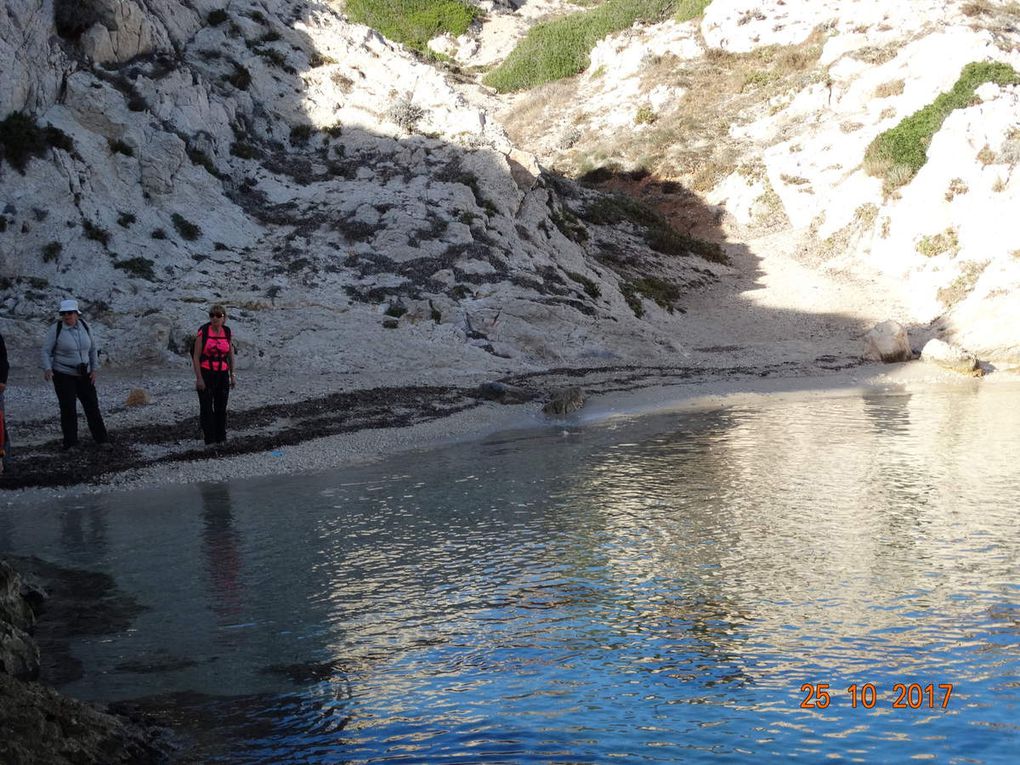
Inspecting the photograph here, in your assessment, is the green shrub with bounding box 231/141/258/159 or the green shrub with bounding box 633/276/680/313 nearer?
the green shrub with bounding box 231/141/258/159

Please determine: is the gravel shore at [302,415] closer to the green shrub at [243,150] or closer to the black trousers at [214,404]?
the black trousers at [214,404]

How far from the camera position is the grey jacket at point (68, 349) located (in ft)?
38.8

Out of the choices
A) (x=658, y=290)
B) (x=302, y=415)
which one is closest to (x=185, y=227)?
(x=302, y=415)

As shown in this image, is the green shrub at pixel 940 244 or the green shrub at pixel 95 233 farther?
the green shrub at pixel 940 244

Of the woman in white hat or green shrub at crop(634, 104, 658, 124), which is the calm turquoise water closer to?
the woman in white hat

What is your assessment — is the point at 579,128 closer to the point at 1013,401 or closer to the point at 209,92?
the point at 209,92

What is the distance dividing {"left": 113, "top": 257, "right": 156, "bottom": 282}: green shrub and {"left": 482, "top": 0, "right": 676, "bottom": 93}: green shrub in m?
36.6

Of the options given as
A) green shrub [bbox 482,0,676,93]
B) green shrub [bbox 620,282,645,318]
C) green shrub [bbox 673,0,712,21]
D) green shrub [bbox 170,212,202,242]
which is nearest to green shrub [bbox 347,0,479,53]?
green shrub [bbox 482,0,676,93]

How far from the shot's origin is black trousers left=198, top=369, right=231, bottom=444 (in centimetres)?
1256

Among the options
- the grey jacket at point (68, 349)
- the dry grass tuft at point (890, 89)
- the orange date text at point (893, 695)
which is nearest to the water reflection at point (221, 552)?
the grey jacket at point (68, 349)

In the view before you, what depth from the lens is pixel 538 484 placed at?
11.4m

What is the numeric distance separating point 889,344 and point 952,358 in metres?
2.09

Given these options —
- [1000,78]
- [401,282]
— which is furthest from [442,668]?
[1000,78]

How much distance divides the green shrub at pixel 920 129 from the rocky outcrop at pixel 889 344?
10.7 metres
